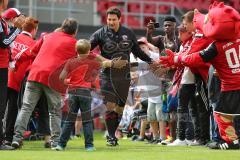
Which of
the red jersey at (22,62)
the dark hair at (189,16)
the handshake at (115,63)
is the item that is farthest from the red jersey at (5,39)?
the dark hair at (189,16)

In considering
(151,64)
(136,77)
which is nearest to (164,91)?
(136,77)

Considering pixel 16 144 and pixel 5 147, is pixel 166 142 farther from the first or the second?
pixel 5 147

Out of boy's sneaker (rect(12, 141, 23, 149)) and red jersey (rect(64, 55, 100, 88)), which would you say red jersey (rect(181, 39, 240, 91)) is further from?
boy's sneaker (rect(12, 141, 23, 149))

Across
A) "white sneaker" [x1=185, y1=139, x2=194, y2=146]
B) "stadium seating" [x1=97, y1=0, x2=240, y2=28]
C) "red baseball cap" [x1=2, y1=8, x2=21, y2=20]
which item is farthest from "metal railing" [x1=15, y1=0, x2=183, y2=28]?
"red baseball cap" [x1=2, y1=8, x2=21, y2=20]

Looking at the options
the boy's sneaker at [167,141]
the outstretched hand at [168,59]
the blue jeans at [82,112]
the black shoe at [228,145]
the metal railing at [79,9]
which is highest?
the metal railing at [79,9]

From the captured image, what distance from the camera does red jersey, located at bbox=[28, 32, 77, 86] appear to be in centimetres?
951

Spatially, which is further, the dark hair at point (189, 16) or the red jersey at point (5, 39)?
the dark hair at point (189, 16)

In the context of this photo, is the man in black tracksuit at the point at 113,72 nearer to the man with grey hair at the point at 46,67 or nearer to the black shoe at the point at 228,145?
the man with grey hair at the point at 46,67

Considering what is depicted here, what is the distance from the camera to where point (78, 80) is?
365 inches

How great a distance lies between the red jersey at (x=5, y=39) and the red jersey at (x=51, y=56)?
17.9 inches

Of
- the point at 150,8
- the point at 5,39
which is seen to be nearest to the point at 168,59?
the point at 5,39

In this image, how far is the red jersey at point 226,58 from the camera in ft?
29.3

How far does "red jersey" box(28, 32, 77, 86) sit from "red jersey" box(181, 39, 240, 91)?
1718 millimetres

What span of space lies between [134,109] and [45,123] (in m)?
4.68
